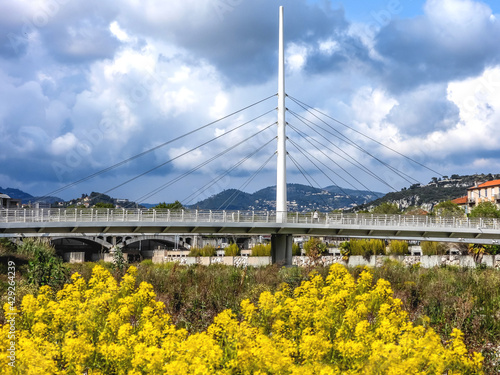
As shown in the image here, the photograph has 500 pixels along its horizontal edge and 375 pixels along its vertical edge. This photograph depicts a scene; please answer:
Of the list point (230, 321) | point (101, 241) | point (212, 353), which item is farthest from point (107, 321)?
point (101, 241)

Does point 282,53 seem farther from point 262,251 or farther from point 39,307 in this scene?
point 39,307

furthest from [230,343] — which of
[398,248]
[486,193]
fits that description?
[486,193]

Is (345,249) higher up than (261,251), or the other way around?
(345,249)

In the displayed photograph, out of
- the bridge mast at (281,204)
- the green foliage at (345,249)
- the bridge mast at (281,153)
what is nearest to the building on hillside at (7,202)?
the green foliage at (345,249)

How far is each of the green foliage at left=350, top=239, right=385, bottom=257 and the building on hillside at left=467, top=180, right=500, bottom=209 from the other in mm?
53815

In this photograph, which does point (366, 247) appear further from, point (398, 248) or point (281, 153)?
point (281, 153)

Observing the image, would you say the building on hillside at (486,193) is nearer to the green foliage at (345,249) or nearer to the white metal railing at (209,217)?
the green foliage at (345,249)

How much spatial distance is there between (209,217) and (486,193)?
9029 centimetres

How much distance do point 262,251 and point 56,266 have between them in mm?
35284

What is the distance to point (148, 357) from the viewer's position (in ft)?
20.2

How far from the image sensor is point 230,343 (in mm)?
7195

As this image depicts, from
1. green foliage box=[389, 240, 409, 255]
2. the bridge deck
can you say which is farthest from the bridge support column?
green foliage box=[389, 240, 409, 255]

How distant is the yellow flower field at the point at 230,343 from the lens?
6.11m

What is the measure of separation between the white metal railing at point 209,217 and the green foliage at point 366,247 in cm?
1335
